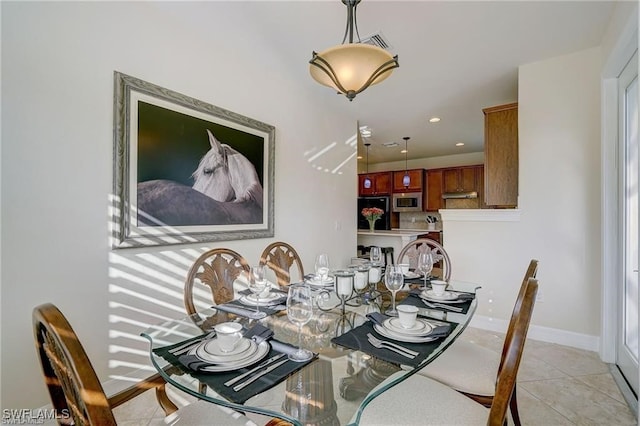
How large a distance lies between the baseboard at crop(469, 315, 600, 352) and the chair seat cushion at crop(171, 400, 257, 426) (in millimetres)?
2917

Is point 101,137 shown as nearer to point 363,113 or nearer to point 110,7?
point 110,7

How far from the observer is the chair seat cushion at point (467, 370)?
1.30 meters

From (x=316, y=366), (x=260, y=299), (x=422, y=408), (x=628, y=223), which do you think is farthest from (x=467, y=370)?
(x=628, y=223)

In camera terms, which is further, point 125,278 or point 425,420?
point 125,278

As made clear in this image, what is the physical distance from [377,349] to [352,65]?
1.45 meters

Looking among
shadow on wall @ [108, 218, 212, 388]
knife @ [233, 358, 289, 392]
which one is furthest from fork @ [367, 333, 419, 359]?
shadow on wall @ [108, 218, 212, 388]

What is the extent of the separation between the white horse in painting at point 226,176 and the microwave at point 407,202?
200 inches

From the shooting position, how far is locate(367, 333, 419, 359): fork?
1.03m

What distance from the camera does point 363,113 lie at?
425 centimetres

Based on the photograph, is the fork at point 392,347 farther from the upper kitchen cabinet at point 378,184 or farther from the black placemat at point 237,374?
the upper kitchen cabinet at point 378,184

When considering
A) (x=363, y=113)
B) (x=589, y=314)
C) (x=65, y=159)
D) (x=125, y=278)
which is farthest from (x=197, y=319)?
(x=363, y=113)

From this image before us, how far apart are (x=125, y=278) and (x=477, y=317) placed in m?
3.28

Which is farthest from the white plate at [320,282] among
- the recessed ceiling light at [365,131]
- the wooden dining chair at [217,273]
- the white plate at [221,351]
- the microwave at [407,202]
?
the microwave at [407,202]

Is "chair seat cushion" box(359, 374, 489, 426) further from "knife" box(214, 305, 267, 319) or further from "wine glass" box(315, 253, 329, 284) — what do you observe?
"wine glass" box(315, 253, 329, 284)
